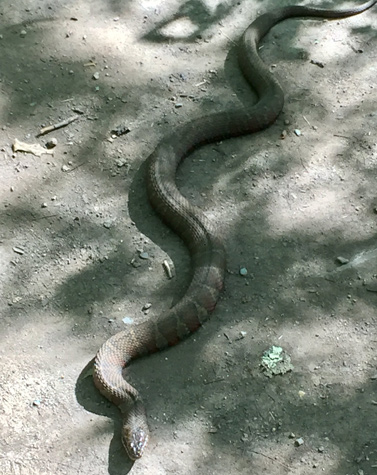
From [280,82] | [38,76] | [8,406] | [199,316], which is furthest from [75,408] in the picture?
[280,82]

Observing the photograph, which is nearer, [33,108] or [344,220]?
[344,220]

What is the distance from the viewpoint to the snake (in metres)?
4.51

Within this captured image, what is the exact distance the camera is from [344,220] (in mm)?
5672

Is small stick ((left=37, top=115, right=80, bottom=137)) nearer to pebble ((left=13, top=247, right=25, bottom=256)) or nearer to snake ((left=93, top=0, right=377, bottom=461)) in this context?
snake ((left=93, top=0, right=377, bottom=461))

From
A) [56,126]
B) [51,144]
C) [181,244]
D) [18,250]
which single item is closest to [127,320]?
[181,244]

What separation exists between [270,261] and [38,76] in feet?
9.82

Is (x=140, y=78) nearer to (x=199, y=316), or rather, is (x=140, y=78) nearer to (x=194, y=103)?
(x=194, y=103)

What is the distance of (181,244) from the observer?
216 inches

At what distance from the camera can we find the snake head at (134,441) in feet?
13.8

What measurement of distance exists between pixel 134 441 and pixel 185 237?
179cm

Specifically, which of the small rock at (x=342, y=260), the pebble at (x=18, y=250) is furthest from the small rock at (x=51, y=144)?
the small rock at (x=342, y=260)

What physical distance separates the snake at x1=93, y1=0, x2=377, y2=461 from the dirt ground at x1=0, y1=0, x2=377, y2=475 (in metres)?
0.10

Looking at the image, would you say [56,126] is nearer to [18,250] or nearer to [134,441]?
[18,250]

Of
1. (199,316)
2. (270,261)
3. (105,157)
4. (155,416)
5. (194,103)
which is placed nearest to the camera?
(155,416)
